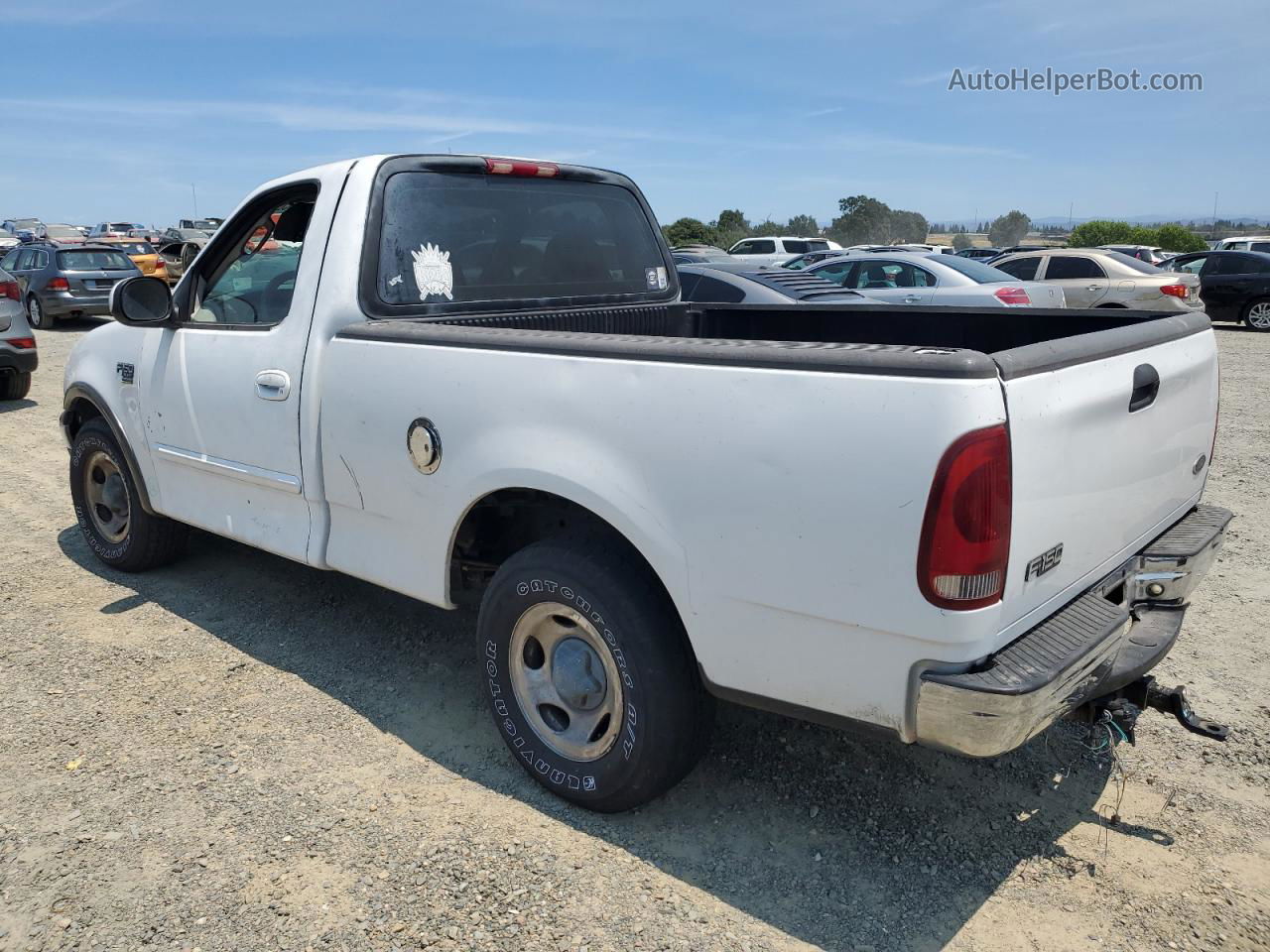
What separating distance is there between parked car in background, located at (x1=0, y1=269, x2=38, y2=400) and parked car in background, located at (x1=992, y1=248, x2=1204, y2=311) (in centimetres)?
1404

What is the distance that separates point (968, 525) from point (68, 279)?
760 inches

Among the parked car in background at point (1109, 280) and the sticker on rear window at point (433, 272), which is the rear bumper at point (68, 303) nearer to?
the parked car in background at point (1109, 280)

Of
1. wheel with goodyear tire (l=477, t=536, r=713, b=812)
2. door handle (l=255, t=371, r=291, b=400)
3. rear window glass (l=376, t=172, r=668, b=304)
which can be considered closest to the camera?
wheel with goodyear tire (l=477, t=536, r=713, b=812)

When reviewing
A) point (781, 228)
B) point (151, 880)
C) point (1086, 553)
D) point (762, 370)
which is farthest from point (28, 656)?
point (781, 228)

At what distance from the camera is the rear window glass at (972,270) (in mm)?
12266

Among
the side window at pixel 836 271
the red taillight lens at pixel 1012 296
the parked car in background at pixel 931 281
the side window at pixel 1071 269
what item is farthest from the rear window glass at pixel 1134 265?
the side window at pixel 836 271

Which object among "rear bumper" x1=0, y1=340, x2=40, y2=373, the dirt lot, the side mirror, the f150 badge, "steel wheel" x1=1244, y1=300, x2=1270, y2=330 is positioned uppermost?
the side mirror

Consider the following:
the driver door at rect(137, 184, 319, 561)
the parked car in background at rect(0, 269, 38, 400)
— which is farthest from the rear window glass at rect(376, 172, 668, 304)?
the parked car in background at rect(0, 269, 38, 400)

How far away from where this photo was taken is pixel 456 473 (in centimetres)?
306

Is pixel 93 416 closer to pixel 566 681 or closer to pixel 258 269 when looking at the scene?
pixel 258 269

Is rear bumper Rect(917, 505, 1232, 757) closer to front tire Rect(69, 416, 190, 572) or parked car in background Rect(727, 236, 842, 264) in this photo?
front tire Rect(69, 416, 190, 572)

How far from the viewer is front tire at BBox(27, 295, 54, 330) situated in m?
17.8

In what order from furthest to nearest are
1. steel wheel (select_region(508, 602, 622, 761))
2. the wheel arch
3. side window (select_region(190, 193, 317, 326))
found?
the wheel arch
side window (select_region(190, 193, 317, 326))
steel wheel (select_region(508, 602, 622, 761))

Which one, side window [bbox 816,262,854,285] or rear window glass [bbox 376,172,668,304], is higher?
rear window glass [bbox 376,172,668,304]
